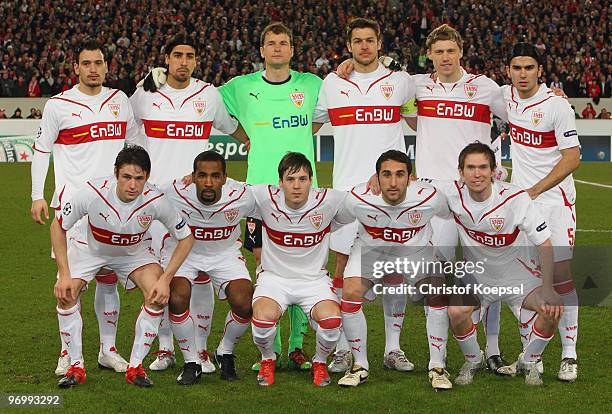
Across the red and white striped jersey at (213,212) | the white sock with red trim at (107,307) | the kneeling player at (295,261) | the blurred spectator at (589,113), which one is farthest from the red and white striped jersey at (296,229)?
the blurred spectator at (589,113)

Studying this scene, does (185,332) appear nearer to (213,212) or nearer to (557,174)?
(213,212)

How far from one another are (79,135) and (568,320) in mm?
3650

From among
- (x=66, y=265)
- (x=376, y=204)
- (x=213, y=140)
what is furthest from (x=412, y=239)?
(x=213, y=140)

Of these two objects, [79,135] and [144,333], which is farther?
[79,135]

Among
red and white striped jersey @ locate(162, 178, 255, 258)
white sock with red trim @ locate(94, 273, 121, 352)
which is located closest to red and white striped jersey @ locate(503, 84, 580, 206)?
red and white striped jersey @ locate(162, 178, 255, 258)

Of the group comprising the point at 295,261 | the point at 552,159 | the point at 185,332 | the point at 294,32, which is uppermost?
the point at 294,32

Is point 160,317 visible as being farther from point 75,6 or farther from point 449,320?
point 75,6

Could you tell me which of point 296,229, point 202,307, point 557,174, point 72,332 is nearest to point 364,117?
point 296,229

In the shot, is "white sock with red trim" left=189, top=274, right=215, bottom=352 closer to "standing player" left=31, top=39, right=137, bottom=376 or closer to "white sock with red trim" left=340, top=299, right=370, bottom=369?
"standing player" left=31, top=39, right=137, bottom=376

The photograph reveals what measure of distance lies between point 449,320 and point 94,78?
303 centimetres

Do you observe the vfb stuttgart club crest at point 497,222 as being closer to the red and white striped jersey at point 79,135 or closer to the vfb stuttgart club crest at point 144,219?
the vfb stuttgart club crest at point 144,219

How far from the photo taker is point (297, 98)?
23.6 ft

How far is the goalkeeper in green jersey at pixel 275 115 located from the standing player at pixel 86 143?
100 cm

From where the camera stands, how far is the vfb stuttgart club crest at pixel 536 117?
6.65m
